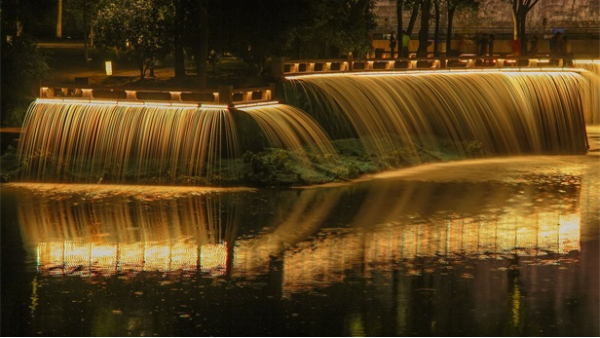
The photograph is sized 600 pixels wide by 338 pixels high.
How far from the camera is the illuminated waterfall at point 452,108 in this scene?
3114cm

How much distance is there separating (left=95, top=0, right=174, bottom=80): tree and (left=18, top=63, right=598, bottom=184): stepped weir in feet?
24.1

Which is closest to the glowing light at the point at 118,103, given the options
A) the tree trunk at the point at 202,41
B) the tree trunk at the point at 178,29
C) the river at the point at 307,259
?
the river at the point at 307,259

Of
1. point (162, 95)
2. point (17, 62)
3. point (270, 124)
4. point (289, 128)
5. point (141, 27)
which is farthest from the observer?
point (141, 27)

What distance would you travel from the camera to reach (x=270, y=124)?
92.7ft

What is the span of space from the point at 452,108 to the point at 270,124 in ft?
27.0

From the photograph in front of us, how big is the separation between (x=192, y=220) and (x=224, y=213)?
0.89 meters

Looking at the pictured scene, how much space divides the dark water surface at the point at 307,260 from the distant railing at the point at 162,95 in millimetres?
2630

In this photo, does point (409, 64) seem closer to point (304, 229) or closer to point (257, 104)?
point (257, 104)

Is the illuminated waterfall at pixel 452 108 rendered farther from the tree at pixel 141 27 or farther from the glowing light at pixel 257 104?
the tree at pixel 141 27

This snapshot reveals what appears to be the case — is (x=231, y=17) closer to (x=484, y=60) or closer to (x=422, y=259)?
(x=484, y=60)

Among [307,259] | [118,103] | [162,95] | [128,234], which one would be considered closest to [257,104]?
[162,95]

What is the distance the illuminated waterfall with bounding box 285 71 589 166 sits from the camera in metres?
31.1

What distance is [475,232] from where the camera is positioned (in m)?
21.8

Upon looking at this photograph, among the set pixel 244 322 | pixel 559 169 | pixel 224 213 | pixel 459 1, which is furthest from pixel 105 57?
Answer: pixel 244 322
